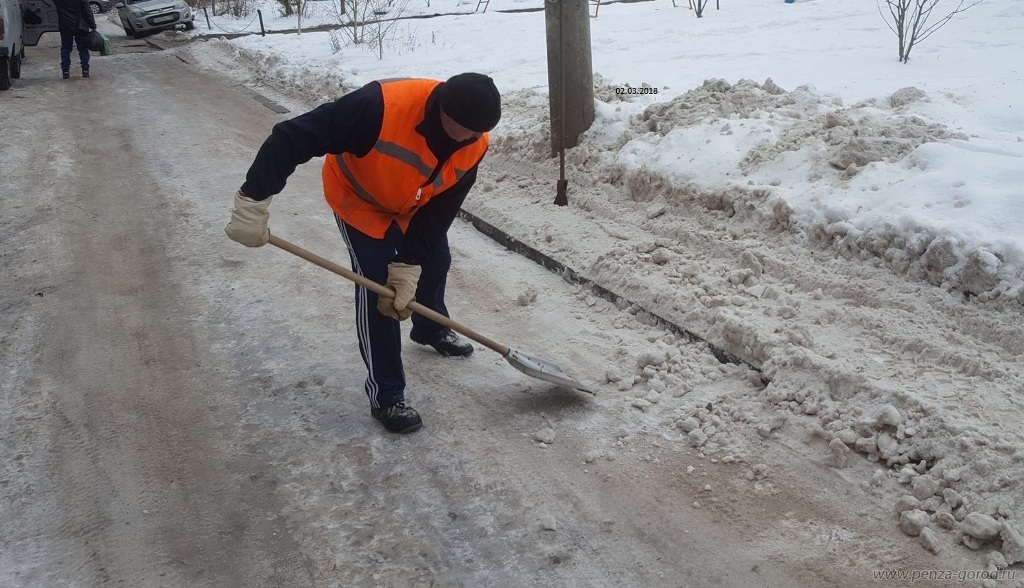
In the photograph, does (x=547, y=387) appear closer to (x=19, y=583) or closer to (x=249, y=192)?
(x=249, y=192)

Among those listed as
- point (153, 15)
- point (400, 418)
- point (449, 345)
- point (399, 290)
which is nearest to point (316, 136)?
point (399, 290)

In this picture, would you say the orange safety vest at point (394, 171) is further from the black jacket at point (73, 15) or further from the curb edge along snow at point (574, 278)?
the black jacket at point (73, 15)

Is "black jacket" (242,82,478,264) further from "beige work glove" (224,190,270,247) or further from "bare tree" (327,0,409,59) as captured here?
"bare tree" (327,0,409,59)

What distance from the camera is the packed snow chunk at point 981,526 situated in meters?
2.87

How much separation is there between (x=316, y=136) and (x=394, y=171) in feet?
1.16

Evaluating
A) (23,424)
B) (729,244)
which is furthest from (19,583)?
(729,244)

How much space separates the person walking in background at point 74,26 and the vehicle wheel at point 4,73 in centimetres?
103

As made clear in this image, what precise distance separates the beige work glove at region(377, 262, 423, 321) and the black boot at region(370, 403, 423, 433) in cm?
40

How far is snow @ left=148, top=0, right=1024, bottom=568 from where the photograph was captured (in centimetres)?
340

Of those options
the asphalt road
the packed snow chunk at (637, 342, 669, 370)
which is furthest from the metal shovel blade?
the packed snow chunk at (637, 342, 669, 370)

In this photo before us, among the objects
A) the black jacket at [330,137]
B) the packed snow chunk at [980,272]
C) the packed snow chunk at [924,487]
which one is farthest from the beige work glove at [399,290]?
the packed snow chunk at [980,272]

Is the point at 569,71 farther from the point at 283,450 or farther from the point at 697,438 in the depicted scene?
the point at 283,450

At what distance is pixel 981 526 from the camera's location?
9.44 feet

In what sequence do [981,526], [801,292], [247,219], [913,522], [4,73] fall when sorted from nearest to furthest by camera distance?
[981,526]
[913,522]
[247,219]
[801,292]
[4,73]
